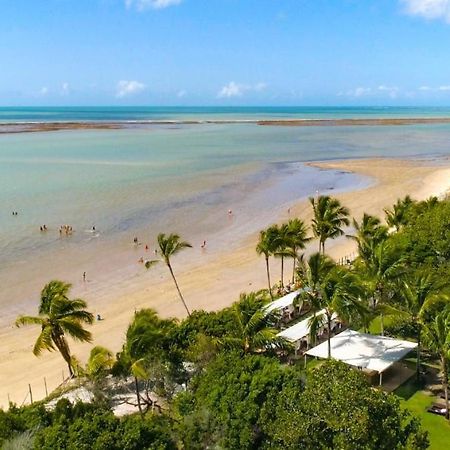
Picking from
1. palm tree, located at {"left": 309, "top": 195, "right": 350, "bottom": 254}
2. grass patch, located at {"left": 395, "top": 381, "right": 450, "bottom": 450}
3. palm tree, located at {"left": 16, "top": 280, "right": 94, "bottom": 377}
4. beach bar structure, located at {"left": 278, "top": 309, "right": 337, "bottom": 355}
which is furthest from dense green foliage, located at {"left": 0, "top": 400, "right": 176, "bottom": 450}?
palm tree, located at {"left": 309, "top": 195, "right": 350, "bottom": 254}

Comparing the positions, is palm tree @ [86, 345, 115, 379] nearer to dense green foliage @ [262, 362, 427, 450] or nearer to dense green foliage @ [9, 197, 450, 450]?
dense green foliage @ [9, 197, 450, 450]

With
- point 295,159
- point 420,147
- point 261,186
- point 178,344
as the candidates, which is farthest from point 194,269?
point 420,147

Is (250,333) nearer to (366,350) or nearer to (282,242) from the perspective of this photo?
(366,350)

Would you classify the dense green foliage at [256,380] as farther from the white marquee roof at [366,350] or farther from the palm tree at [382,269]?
the white marquee roof at [366,350]

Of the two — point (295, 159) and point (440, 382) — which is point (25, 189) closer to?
point (295, 159)

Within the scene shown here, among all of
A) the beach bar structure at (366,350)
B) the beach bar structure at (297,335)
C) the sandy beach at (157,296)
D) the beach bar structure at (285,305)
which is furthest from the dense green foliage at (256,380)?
the sandy beach at (157,296)

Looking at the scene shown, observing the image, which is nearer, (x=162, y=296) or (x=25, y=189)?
(x=162, y=296)
